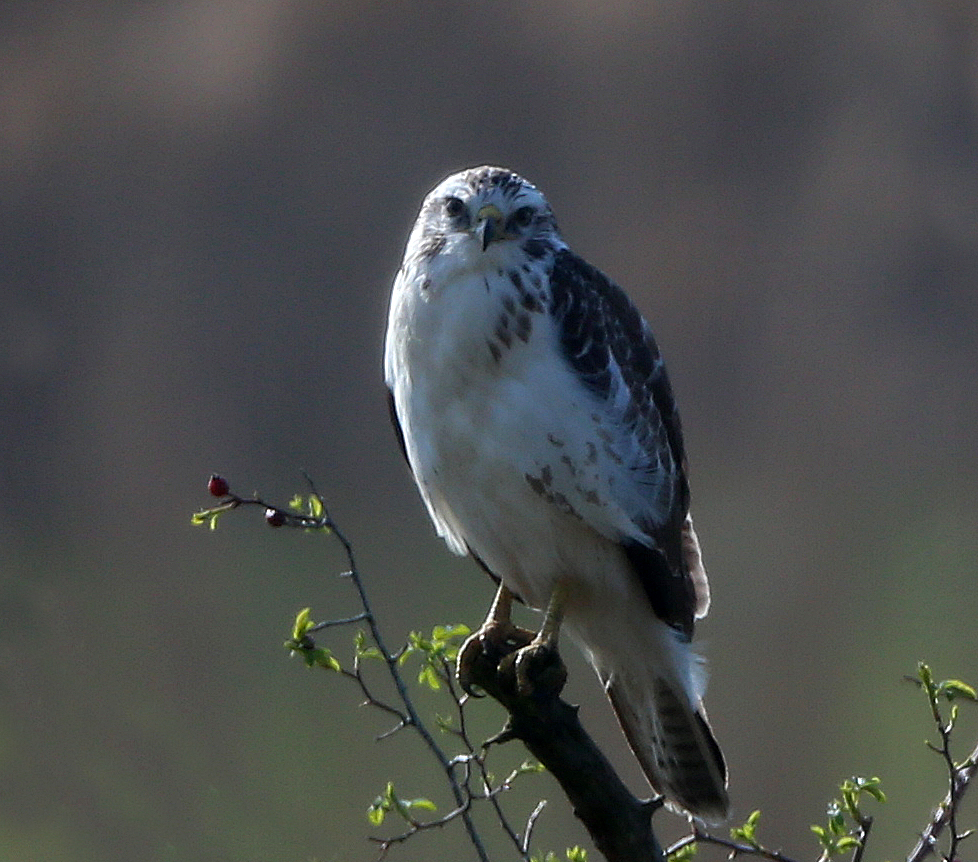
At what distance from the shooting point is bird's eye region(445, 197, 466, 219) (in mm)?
2986

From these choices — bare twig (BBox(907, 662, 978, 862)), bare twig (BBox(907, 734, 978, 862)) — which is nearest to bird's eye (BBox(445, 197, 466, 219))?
bare twig (BBox(907, 662, 978, 862))

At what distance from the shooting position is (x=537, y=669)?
274cm

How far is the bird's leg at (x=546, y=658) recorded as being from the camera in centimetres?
267


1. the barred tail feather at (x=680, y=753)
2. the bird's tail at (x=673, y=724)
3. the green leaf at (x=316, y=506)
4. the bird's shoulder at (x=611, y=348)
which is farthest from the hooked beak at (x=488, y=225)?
the barred tail feather at (x=680, y=753)

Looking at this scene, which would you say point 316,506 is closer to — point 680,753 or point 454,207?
point 454,207

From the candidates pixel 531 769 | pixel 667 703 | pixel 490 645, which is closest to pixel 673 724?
pixel 667 703

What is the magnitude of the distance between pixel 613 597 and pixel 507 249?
73 cm

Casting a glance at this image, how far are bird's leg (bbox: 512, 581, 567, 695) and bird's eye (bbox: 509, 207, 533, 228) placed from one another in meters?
0.70

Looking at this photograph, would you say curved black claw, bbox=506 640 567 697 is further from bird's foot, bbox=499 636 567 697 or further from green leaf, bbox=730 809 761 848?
green leaf, bbox=730 809 761 848

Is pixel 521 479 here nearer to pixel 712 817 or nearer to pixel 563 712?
pixel 563 712

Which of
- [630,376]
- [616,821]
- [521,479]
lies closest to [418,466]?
[521,479]

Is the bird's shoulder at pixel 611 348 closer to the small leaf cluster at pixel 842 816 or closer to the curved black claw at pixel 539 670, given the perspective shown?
the curved black claw at pixel 539 670

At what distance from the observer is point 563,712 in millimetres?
2600

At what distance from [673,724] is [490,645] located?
0.51 m
